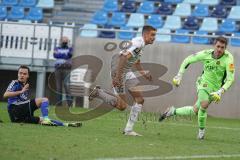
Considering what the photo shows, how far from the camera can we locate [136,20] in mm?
25922

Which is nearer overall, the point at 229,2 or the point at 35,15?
the point at 229,2

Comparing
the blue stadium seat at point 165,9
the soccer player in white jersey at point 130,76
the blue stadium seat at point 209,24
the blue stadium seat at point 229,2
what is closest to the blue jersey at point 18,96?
the soccer player in white jersey at point 130,76

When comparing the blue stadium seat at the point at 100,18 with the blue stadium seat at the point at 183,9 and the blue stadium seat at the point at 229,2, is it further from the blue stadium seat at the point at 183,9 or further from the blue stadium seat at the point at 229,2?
the blue stadium seat at the point at 229,2

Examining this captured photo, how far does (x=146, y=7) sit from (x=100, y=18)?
168cm

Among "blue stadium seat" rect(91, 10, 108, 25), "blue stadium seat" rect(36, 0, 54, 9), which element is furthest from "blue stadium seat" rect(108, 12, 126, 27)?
"blue stadium seat" rect(36, 0, 54, 9)

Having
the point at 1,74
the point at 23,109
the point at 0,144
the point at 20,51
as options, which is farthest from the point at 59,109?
the point at 0,144

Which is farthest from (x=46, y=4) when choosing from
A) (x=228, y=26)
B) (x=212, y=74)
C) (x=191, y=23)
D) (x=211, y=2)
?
(x=212, y=74)

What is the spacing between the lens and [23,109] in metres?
14.0

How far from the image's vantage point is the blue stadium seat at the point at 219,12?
25.2 meters

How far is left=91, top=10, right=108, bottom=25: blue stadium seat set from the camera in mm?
26359

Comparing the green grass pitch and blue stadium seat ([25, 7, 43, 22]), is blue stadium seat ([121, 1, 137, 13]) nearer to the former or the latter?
blue stadium seat ([25, 7, 43, 22])

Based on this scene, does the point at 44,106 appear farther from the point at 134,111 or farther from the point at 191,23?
the point at 191,23

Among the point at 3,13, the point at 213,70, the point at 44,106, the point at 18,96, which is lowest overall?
the point at 44,106

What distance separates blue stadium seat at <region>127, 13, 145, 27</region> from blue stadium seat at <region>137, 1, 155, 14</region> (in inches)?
23.3
